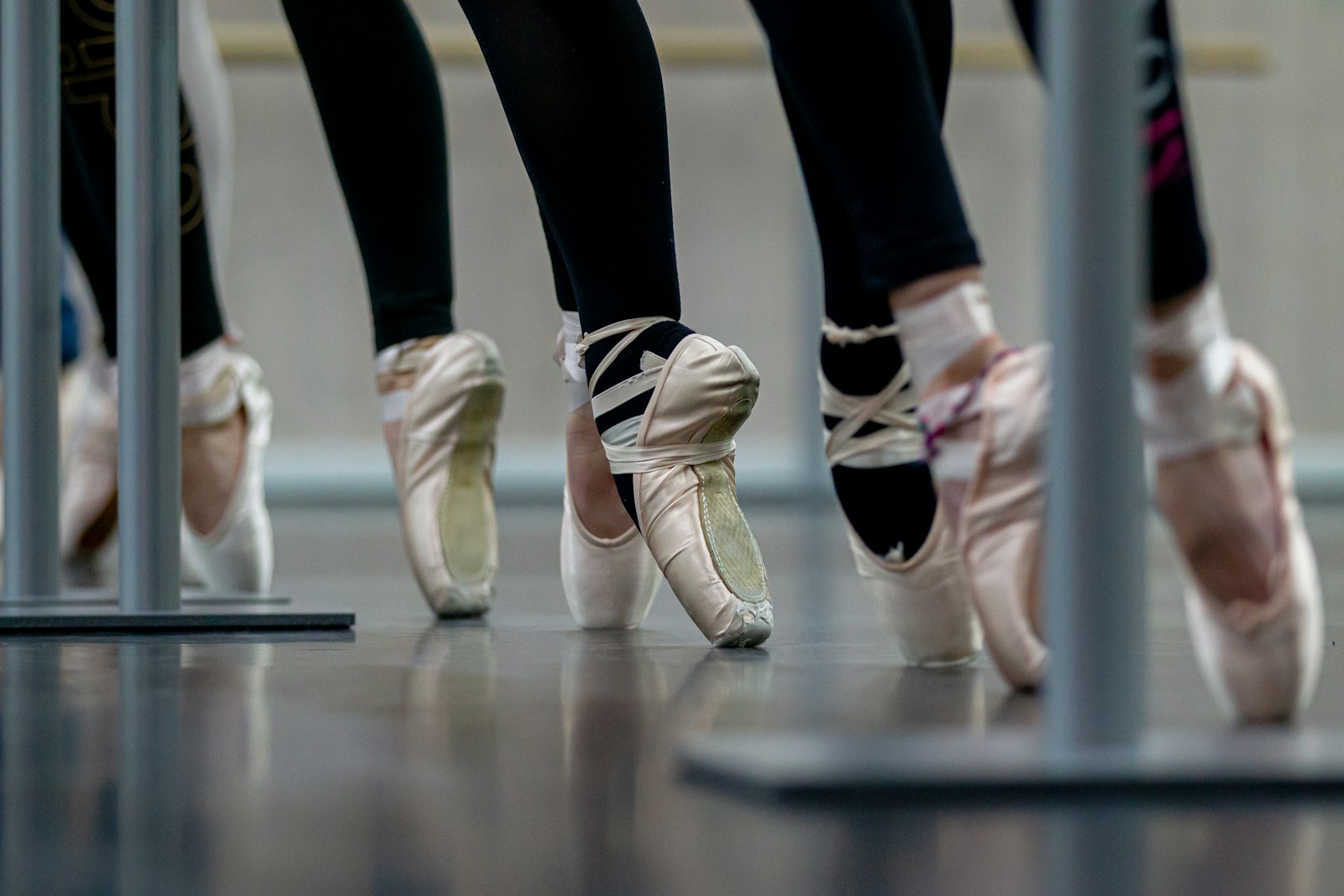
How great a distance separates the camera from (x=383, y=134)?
4.23 ft

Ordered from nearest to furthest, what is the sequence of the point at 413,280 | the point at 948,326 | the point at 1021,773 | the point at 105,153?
the point at 1021,773 → the point at 948,326 → the point at 413,280 → the point at 105,153

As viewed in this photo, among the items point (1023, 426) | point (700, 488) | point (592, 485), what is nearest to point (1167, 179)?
point (1023, 426)

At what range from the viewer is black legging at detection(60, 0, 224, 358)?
4.33 feet

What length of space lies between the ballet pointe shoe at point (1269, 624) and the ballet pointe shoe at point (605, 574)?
507mm

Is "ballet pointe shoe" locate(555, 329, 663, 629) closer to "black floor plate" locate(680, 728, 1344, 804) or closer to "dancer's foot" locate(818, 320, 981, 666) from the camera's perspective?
"dancer's foot" locate(818, 320, 981, 666)

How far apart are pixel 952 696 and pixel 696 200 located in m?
3.31

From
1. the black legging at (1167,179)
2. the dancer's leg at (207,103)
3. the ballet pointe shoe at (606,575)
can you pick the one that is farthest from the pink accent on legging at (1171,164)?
the dancer's leg at (207,103)

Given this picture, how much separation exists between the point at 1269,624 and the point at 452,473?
2.23ft

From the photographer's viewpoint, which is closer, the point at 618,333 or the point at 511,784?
the point at 511,784

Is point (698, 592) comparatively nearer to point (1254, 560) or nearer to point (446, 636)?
point (446, 636)

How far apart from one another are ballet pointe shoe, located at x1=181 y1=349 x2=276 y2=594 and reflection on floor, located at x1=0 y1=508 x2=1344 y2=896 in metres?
0.30

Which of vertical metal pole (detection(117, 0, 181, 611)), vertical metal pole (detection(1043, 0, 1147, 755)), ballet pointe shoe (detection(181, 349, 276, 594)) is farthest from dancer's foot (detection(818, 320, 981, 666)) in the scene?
ballet pointe shoe (detection(181, 349, 276, 594))

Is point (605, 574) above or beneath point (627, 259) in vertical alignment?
beneath

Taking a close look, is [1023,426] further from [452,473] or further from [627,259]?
[452,473]
